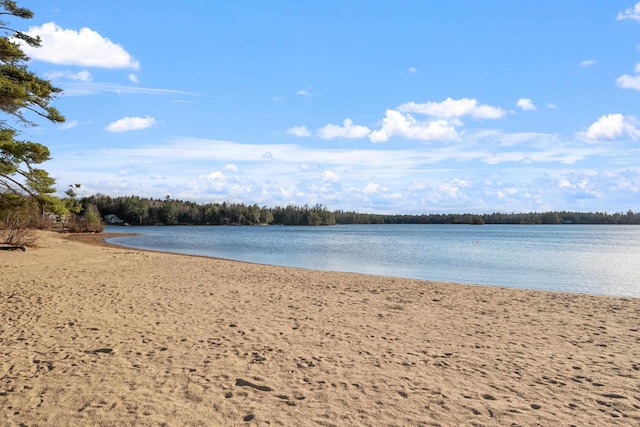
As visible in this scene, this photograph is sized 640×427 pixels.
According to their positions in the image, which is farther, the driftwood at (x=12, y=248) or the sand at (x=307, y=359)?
the driftwood at (x=12, y=248)

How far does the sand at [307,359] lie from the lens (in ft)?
13.9

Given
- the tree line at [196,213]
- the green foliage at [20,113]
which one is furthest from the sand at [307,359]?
the tree line at [196,213]

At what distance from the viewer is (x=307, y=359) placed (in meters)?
5.85

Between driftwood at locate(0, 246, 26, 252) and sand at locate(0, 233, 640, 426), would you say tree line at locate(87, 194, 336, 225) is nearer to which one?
driftwood at locate(0, 246, 26, 252)

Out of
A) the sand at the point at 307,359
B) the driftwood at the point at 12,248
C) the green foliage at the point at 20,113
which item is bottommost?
the sand at the point at 307,359

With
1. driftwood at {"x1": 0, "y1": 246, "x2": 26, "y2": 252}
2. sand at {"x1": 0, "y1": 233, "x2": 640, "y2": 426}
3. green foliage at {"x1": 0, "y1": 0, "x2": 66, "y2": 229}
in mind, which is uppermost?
green foliage at {"x1": 0, "y1": 0, "x2": 66, "y2": 229}

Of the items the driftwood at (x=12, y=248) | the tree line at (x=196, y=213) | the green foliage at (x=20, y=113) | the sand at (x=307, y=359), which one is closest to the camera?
the sand at (x=307, y=359)

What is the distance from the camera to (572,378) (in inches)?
211

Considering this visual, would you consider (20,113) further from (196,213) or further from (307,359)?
(196,213)

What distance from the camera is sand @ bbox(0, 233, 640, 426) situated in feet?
13.9

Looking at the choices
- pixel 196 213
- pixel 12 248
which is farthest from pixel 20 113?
pixel 196 213

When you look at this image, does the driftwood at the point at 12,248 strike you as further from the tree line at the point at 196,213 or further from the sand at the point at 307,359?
the tree line at the point at 196,213

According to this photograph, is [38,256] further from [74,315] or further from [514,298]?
[514,298]

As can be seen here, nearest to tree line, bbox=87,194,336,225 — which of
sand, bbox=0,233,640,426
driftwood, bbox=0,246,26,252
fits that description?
driftwood, bbox=0,246,26,252
